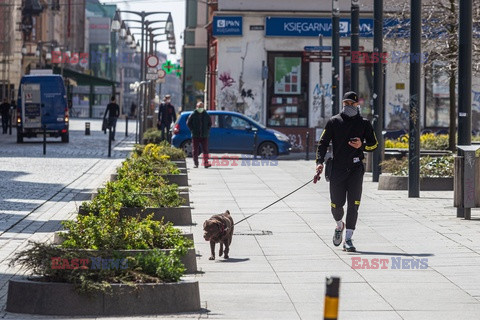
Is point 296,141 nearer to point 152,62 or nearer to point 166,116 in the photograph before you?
point 166,116

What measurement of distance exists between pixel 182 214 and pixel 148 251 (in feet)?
17.6

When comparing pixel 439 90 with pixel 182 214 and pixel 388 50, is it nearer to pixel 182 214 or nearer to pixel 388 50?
pixel 388 50

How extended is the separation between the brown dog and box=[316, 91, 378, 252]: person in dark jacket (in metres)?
1.48

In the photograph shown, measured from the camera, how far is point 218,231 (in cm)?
1198

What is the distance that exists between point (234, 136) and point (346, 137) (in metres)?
23.9

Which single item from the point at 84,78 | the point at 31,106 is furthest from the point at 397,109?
the point at 84,78

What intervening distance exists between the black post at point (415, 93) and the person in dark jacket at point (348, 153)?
24.1ft

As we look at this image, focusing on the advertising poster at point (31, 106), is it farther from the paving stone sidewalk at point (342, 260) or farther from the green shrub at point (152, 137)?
the paving stone sidewalk at point (342, 260)

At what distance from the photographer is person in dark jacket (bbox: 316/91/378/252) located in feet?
43.1

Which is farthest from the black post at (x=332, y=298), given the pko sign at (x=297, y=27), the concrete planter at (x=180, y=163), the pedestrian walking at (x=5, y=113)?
the pedestrian walking at (x=5, y=113)

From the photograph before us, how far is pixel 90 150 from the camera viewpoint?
133ft

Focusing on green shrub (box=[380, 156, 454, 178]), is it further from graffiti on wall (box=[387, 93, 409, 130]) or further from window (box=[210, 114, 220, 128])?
graffiti on wall (box=[387, 93, 409, 130])

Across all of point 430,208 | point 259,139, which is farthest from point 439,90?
point 430,208

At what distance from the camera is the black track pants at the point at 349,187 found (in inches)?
517
